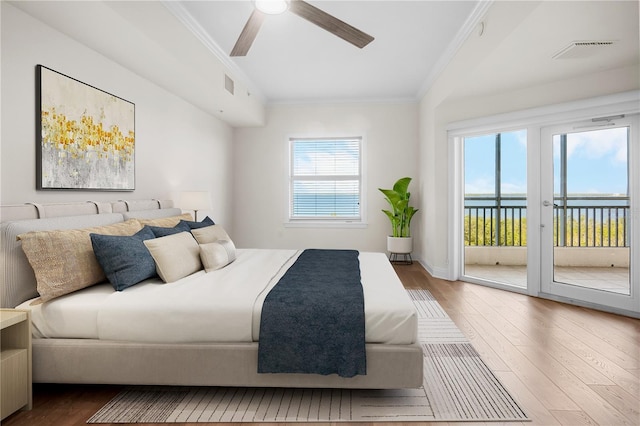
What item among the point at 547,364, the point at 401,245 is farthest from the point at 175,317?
the point at 401,245

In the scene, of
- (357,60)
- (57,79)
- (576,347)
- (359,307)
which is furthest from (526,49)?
(57,79)

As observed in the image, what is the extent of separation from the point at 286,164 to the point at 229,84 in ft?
6.76

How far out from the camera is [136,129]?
353 cm

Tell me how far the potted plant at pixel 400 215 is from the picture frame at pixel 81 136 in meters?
3.57

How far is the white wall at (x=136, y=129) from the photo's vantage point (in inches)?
89.0

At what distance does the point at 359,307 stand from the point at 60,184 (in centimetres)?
232

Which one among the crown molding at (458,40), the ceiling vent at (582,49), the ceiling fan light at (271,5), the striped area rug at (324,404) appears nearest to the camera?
the striped area rug at (324,404)

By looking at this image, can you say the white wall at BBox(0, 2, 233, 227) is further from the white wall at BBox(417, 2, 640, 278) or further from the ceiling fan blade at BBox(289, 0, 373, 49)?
the white wall at BBox(417, 2, 640, 278)

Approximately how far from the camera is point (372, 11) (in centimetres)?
319

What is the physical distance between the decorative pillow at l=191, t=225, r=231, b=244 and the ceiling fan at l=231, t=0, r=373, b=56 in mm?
1602

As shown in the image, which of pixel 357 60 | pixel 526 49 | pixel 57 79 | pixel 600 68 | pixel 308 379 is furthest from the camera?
pixel 357 60

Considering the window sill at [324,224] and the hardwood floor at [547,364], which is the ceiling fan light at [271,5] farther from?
the window sill at [324,224]

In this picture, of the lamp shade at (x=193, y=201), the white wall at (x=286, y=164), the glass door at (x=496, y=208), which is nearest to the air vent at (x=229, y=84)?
the lamp shade at (x=193, y=201)

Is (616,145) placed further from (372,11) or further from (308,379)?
(308,379)
